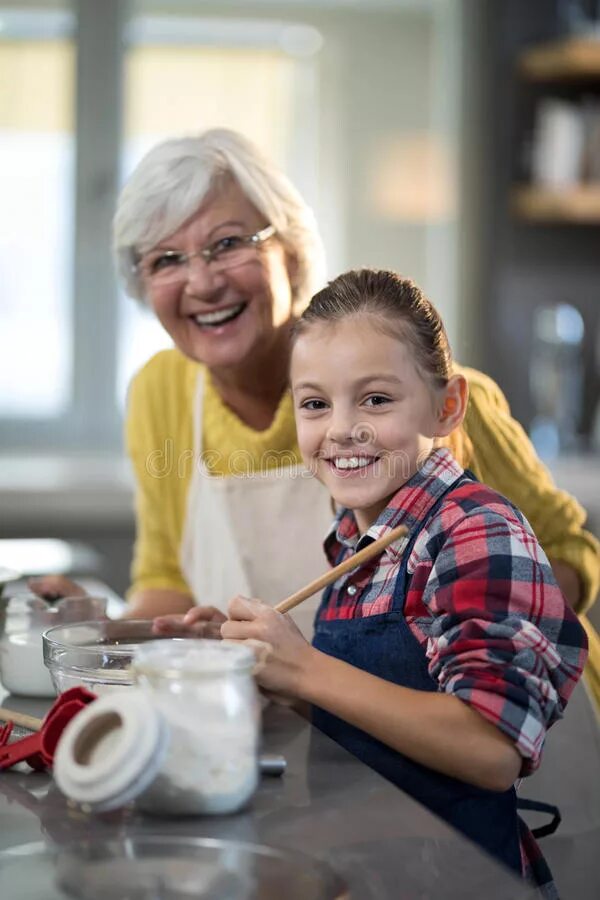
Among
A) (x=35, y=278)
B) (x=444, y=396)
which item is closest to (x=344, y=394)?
(x=444, y=396)

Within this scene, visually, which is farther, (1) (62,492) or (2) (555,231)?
(2) (555,231)

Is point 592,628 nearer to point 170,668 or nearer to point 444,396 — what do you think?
point 444,396

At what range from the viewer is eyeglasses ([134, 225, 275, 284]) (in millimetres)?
1635

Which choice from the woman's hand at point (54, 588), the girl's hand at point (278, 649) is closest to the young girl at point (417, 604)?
the girl's hand at point (278, 649)

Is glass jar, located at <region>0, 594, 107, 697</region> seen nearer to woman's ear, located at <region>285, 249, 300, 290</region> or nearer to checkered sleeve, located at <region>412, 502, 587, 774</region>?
checkered sleeve, located at <region>412, 502, 587, 774</region>

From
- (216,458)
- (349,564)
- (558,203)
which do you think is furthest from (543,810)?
(558,203)

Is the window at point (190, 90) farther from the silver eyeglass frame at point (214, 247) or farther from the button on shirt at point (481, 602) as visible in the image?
the button on shirt at point (481, 602)

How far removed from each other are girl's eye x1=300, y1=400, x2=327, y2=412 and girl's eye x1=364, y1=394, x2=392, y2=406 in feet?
0.16

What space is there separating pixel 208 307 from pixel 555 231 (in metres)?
2.45

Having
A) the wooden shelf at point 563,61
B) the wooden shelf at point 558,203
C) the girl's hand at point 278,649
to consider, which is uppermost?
the wooden shelf at point 563,61

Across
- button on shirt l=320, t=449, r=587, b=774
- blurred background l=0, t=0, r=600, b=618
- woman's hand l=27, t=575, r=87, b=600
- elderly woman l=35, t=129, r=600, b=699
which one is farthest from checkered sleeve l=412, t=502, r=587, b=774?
blurred background l=0, t=0, r=600, b=618

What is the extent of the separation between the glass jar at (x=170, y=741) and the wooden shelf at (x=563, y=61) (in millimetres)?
3120

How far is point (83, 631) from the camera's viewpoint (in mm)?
1266

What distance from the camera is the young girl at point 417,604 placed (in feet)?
3.18
